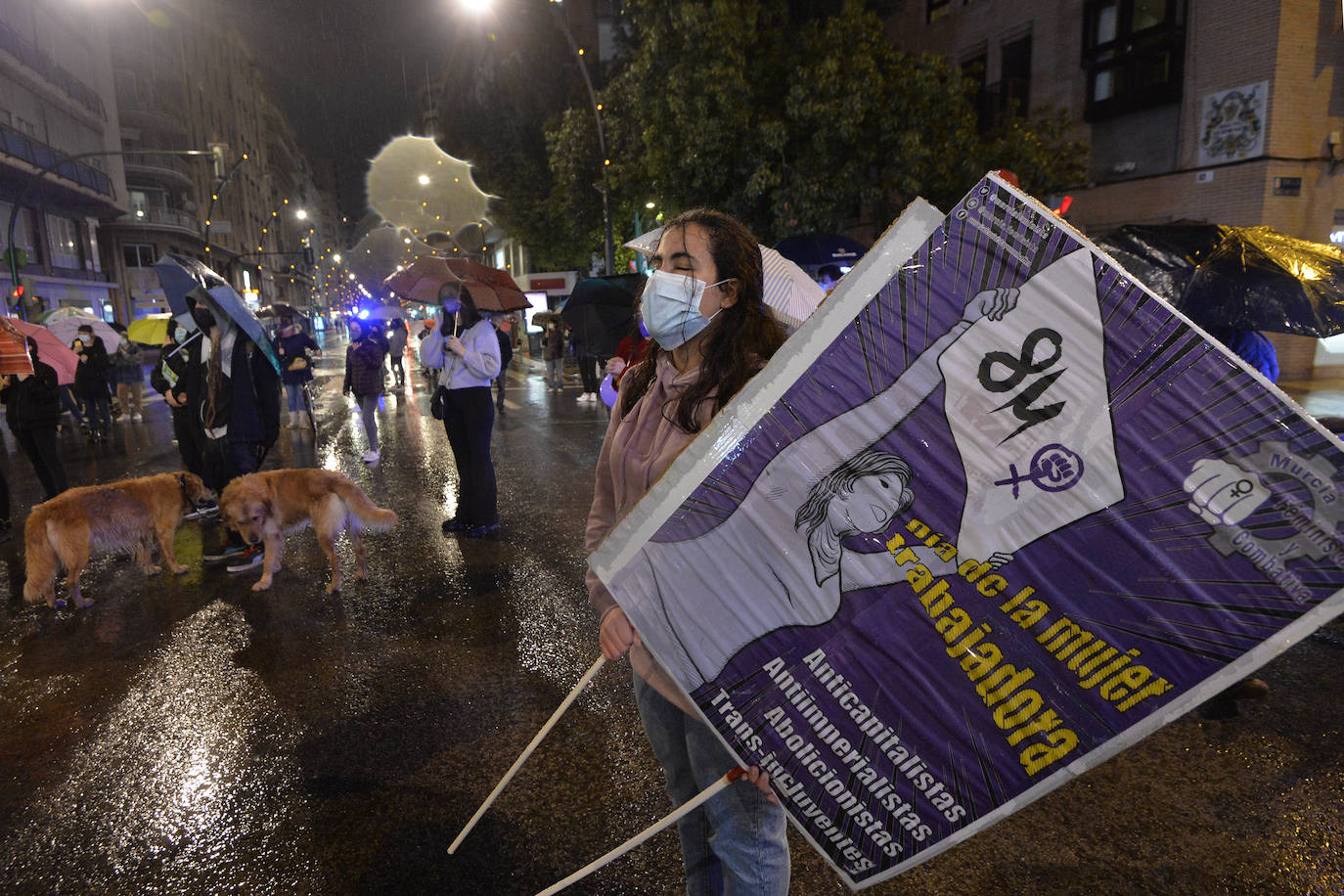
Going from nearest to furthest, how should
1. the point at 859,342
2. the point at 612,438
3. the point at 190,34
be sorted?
the point at 859,342 < the point at 612,438 < the point at 190,34

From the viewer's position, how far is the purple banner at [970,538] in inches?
45.1

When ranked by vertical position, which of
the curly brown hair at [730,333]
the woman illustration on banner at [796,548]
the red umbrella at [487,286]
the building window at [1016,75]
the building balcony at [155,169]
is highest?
the building balcony at [155,169]

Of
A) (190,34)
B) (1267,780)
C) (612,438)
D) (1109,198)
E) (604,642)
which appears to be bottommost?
(1267,780)

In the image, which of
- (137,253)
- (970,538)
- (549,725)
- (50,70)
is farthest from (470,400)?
(137,253)

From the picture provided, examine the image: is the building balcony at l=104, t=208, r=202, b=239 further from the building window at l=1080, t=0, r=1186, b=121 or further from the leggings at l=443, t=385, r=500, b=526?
the building window at l=1080, t=0, r=1186, b=121

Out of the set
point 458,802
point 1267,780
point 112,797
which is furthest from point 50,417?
point 1267,780

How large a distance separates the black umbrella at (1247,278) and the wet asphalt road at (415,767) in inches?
77.3

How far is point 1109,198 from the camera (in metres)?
16.6

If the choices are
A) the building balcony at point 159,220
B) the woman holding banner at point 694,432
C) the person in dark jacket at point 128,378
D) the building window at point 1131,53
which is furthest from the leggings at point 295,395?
the building balcony at point 159,220

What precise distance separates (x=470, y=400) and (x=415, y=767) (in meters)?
3.74

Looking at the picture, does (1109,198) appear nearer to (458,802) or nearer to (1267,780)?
(1267,780)

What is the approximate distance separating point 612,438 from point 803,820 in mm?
1011

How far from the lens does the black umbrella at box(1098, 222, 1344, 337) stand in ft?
14.8

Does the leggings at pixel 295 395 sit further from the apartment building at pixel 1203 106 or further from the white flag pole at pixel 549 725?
the apartment building at pixel 1203 106
